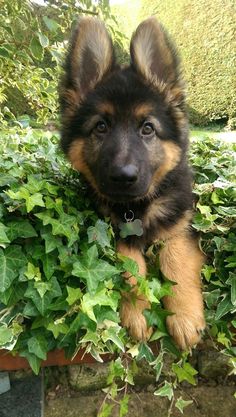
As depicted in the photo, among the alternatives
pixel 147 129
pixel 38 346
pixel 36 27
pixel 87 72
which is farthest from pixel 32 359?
pixel 36 27

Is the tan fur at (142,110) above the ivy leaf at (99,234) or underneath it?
above

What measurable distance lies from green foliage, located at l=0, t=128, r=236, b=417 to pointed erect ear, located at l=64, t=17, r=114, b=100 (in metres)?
0.71

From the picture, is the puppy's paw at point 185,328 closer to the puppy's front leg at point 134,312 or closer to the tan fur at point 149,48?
the puppy's front leg at point 134,312

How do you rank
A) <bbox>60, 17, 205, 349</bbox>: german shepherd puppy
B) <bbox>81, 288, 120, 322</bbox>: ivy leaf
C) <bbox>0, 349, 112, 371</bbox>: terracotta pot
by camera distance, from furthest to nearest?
1. <bbox>60, 17, 205, 349</bbox>: german shepherd puppy
2. <bbox>0, 349, 112, 371</bbox>: terracotta pot
3. <bbox>81, 288, 120, 322</bbox>: ivy leaf

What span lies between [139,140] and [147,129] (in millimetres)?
135

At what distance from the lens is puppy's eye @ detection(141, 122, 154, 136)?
2.69 meters

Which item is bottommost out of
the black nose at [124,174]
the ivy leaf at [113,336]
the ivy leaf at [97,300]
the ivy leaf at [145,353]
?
the ivy leaf at [145,353]

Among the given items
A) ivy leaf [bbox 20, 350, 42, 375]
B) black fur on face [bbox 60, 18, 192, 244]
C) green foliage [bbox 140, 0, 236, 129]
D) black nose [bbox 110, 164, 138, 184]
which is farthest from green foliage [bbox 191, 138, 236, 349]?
green foliage [bbox 140, 0, 236, 129]

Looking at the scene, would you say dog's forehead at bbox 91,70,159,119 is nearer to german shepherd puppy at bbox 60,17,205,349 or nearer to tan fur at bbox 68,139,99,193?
german shepherd puppy at bbox 60,17,205,349

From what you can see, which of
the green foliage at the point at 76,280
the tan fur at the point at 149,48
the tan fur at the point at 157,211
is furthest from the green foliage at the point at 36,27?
the tan fur at the point at 157,211

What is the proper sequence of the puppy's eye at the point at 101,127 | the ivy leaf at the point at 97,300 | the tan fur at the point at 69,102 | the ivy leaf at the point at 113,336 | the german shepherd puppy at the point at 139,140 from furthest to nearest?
the tan fur at the point at 69,102, the puppy's eye at the point at 101,127, the german shepherd puppy at the point at 139,140, the ivy leaf at the point at 113,336, the ivy leaf at the point at 97,300

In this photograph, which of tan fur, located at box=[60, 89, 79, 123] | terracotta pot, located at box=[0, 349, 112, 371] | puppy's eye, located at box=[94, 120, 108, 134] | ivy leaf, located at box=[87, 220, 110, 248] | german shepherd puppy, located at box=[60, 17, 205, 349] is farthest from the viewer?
tan fur, located at box=[60, 89, 79, 123]

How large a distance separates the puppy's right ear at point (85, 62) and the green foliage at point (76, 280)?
0.65 metres

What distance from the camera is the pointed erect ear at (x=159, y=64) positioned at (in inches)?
108
